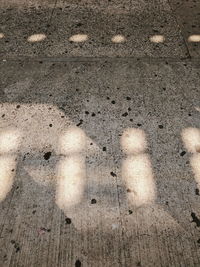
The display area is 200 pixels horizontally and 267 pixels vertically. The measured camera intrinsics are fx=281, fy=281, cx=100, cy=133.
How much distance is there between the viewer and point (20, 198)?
5.96 feet

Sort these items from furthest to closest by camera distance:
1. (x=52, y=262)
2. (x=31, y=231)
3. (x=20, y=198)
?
(x=20, y=198) → (x=31, y=231) → (x=52, y=262)

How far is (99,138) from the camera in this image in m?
2.14

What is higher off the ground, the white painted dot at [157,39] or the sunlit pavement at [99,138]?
the white painted dot at [157,39]

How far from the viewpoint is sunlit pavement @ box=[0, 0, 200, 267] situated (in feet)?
5.41

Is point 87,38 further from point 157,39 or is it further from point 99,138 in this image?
point 99,138

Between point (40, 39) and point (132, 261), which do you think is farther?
point (40, 39)

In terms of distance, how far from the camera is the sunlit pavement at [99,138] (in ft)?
5.41

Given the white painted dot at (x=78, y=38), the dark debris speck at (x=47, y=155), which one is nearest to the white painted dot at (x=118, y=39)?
the white painted dot at (x=78, y=38)

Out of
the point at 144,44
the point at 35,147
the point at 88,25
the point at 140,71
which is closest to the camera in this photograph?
the point at 35,147

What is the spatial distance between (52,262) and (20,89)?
152 centimetres

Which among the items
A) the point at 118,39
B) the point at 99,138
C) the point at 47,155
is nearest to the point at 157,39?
the point at 118,39

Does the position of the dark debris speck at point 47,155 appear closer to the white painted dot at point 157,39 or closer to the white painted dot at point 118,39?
the white painted dot at point 118,39

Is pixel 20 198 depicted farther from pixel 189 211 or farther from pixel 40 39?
pixel 40 39

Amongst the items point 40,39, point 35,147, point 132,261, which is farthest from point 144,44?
point 132,261
